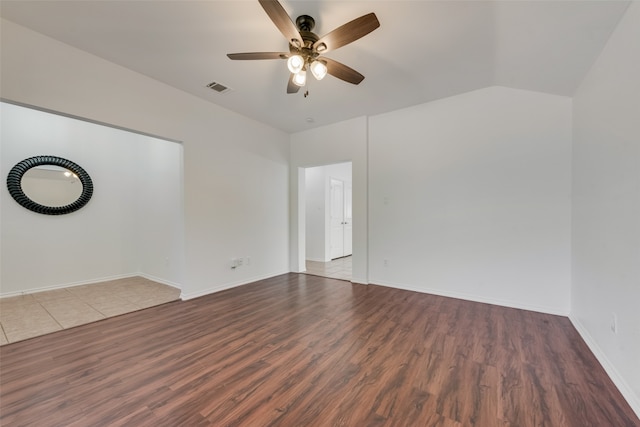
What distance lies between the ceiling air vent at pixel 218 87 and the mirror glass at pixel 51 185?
3.15 m

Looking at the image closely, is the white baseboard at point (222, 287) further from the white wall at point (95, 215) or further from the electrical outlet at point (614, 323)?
the electrical outlet at point (614, 323)

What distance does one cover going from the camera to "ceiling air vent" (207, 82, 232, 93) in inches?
129

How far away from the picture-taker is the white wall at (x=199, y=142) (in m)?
2.40

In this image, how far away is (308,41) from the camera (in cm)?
203

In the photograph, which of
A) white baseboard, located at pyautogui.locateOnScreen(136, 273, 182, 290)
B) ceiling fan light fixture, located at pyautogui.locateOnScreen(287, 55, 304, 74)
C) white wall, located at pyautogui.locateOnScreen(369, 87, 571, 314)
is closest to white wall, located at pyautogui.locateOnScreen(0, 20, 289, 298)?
white baseboard, located at pyautogui.locateOnScreen(136, 273, 182, 290)

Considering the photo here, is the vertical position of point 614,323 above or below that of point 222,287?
above

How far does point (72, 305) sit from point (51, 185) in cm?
219

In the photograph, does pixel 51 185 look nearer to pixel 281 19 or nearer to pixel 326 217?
pixel 281 19

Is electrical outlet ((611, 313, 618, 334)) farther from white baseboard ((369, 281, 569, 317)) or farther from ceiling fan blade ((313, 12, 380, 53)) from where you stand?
ceiling fan blade ((313, 12, 380, 53))

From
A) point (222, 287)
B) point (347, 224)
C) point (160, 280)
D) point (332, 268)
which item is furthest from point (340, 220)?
point (160, 280)

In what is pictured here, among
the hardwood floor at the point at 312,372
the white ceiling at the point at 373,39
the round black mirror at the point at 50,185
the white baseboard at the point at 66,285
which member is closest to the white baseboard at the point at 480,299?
the hardwood floor at the point at 312,372

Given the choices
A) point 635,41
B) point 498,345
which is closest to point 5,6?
point 635,41

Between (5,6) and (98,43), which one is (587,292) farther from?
(5,6)

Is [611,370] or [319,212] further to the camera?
[319,212]
